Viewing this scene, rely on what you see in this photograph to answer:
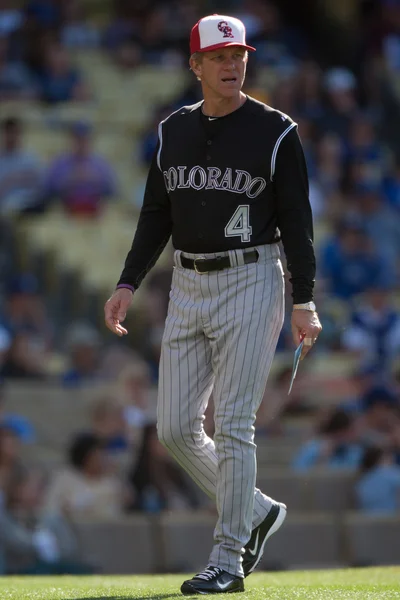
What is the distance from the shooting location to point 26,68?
16250mm

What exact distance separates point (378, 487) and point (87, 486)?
2151 mm

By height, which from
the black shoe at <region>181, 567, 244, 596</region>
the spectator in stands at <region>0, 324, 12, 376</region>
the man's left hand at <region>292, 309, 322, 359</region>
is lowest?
the black shoe at <region>181, 567, 244, 596</region>

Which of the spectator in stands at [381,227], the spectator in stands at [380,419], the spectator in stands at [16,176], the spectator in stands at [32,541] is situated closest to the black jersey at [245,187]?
the spectator in stands at [32,541]

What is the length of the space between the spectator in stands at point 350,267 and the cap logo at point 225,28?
8.70 m

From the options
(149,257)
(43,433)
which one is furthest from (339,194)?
(149,257)

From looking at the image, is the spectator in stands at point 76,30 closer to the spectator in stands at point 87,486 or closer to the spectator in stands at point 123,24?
the spectator in stands at point 123,24

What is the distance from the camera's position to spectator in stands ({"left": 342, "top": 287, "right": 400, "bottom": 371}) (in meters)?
13.4

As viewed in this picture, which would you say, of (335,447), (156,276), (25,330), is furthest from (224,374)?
→ (156,276)

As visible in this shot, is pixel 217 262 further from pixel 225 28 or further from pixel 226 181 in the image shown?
pixel 225 28

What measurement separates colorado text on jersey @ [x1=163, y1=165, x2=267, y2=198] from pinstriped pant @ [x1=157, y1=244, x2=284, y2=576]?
249 millimetres

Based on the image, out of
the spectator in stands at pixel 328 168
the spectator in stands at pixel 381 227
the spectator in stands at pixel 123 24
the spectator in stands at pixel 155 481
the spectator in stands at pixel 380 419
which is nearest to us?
the spectator in stands at pixel 155 481

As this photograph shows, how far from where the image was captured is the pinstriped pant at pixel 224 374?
5668 mm

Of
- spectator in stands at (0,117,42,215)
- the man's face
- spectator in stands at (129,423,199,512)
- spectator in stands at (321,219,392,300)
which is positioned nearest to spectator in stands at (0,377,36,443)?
spectator in stands at (129,423,199,512)

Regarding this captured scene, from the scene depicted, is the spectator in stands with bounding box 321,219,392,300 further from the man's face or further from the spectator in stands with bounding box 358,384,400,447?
the man's face
